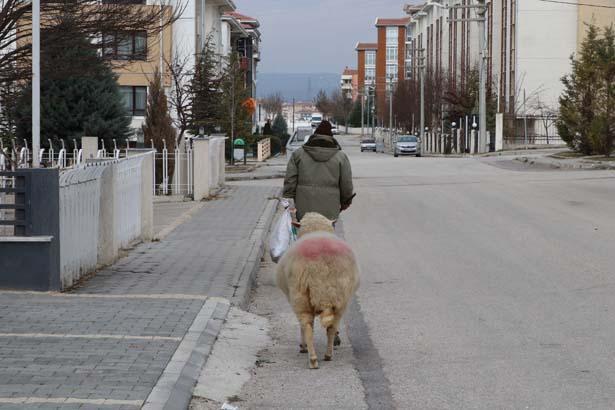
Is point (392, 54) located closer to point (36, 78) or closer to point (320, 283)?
point (36, 78)

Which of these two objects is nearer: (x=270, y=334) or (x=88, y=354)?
(x=88, y=354)

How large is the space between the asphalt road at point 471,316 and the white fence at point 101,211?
204cm

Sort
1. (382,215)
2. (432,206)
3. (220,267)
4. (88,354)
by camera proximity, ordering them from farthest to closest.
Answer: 1. (432,206)
2. (382,215)
3. (220,267)
4. (88,354)

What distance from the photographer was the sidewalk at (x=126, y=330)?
666 centimetres

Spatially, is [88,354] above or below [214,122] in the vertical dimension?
below

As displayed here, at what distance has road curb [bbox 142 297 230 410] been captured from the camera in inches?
257

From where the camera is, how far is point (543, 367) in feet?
26.1

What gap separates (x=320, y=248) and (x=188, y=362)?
1.35 m

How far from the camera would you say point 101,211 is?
1323 centimetres

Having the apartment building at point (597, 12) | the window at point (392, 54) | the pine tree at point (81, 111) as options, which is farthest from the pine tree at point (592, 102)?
the window at point (392, 54)

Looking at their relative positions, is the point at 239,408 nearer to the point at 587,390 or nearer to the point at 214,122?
the point at 587,390

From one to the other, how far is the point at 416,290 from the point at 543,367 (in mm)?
4081

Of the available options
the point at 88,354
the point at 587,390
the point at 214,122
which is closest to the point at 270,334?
the point at 88,354

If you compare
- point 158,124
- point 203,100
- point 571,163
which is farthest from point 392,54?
point 158,124
